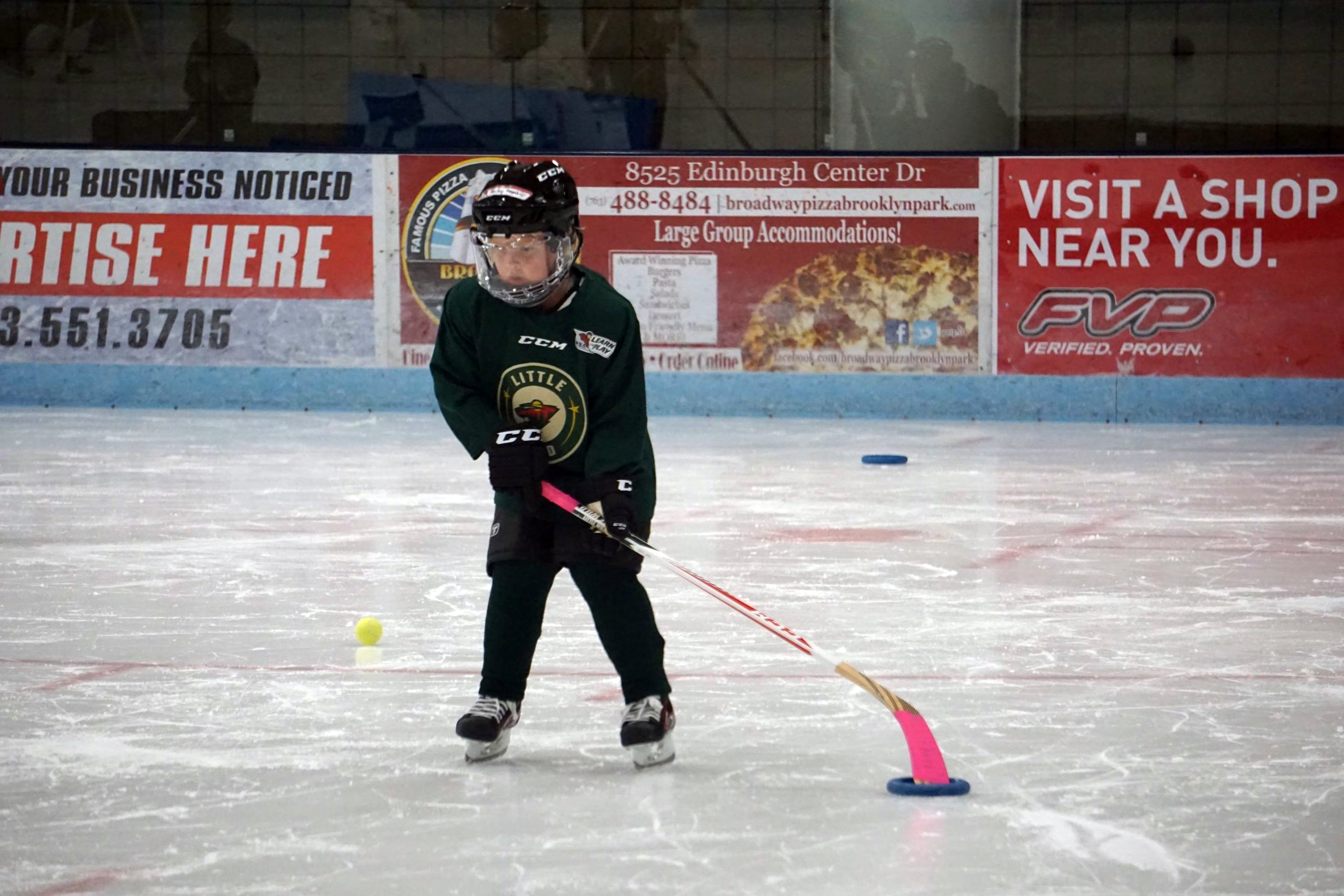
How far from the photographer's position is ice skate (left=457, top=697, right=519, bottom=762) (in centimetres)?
332

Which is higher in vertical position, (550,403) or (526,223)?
(526,223)

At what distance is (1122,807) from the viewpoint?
304cm

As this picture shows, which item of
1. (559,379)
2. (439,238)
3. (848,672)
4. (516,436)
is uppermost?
(439,238)

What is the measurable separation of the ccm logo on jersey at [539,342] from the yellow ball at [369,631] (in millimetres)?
1361

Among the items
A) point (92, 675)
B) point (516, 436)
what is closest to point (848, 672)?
point (516, 436)

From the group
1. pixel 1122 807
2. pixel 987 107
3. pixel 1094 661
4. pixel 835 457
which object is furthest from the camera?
pixel 987 107

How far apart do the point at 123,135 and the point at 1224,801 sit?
11799 mm

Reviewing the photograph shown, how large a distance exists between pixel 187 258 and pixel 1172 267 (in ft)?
21.0

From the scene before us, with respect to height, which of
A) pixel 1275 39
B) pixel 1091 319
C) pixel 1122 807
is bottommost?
pixel 1122 807

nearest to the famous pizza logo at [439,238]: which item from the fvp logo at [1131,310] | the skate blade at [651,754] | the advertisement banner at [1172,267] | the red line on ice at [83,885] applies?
the advertisement banner at [1172,267]

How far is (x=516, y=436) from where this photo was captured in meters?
3.32

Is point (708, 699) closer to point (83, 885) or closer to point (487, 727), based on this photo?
point (487, 727)

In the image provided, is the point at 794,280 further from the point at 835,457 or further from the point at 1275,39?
the point at 1275,39

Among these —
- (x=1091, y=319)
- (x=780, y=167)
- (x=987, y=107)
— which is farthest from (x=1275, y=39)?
(x=780, y=167)
